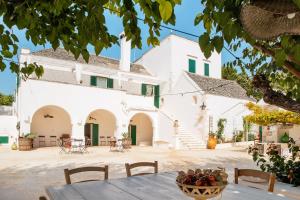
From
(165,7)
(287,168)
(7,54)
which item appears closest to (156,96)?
(287,168)

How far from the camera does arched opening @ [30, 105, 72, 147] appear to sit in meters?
18.8

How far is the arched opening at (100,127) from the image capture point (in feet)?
69.1

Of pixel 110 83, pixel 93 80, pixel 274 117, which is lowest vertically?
pixel 274 117

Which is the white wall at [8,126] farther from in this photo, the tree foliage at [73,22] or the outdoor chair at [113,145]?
the tree foliage at [73,22]

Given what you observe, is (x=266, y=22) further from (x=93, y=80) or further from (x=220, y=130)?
(x=220, y=130)

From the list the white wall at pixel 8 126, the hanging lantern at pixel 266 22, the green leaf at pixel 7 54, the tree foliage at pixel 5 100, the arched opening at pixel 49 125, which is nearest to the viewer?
the hanging lantern at pixel 266 22

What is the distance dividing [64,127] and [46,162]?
28.3 ft

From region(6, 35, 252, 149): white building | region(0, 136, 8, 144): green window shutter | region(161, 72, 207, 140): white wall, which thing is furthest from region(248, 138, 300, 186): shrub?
region(0, 136, 8, 144): green window shutter

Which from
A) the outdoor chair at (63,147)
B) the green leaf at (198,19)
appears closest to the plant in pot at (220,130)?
the outdoor chair at (63,147)

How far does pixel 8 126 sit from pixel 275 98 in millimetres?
21645

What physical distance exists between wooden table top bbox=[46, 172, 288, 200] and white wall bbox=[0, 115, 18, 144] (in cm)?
2012

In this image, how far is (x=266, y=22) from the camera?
1.96 meters

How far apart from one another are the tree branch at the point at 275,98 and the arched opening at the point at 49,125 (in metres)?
16.1

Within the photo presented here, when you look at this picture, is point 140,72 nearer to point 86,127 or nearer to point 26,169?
point 86,127
